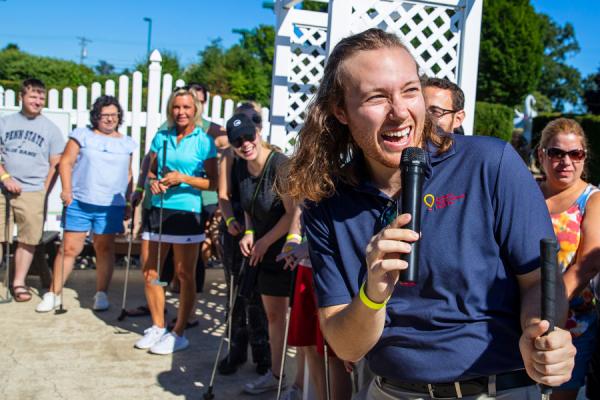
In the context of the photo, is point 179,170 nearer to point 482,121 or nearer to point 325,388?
point 325,388

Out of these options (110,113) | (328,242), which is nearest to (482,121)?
(110,113)

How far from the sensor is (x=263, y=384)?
474 centimetres

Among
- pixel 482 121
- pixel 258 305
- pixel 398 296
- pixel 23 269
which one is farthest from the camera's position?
pixel 482 121

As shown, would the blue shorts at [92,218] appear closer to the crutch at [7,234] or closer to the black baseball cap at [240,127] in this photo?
the crutch at [7,234]

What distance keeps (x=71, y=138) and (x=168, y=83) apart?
10.3 feet

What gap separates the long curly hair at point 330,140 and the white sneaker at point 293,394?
257 centimetres

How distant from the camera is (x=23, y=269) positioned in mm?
6988

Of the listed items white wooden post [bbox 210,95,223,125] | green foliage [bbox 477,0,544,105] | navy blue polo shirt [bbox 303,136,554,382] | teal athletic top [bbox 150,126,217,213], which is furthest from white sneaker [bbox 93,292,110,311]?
green foliage [bbox 477,0,544,105]

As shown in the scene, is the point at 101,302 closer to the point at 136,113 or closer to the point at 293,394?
the point at 293,394

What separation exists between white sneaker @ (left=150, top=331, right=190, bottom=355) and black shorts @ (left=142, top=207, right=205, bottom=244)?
841 mm

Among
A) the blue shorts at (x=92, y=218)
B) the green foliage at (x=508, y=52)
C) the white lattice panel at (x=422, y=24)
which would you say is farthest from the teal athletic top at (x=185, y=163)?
the green foliage at (x=508, y=52)

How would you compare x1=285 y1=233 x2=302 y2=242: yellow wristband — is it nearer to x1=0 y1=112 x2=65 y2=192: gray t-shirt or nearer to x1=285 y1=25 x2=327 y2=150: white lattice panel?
x1=285 y1=25 x2=327 y2=150: white lattice panel

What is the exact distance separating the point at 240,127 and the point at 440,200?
9.52 feet

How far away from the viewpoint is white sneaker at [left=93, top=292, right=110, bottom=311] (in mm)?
6613
